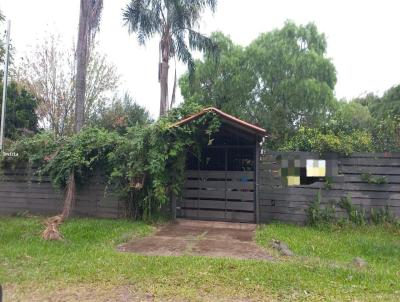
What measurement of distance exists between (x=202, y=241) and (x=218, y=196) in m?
2.35

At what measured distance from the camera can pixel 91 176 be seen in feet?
33.8

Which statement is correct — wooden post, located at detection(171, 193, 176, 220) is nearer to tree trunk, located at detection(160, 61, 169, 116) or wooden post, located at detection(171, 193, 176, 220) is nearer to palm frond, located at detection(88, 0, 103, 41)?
palm frond, located at detection(88, 0, 103, 41)

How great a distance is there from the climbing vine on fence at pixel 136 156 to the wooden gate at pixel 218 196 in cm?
59

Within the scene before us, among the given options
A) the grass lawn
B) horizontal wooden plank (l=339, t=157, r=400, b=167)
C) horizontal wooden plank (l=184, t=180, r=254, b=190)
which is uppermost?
horizontal wooden plank (l=339, t=157, r=400, b=167)

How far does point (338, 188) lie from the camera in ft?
28.1

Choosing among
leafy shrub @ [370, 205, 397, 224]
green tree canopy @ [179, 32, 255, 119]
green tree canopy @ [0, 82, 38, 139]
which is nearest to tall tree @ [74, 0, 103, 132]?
green tree canopy @ [0, 82, 38, 139]

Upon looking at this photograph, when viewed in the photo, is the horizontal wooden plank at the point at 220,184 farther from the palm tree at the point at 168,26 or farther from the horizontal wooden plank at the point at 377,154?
the palm tree at the point at 168,26

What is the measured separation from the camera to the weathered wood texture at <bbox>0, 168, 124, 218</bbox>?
10164 millimetres

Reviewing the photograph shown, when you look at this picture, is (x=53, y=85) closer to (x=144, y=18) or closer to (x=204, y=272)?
(x=144, y=18)

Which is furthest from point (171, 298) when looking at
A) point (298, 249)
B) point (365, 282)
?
point (298, 249)

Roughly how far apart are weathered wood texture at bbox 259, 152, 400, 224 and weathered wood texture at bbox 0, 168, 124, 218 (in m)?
4.09

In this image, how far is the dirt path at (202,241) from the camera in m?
6.50

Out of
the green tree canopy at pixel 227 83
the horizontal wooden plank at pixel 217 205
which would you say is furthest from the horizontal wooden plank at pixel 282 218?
the green tree canopy at pixel 227 83

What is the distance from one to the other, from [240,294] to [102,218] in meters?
6.47
